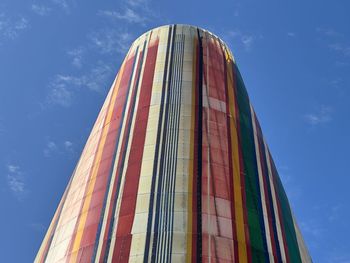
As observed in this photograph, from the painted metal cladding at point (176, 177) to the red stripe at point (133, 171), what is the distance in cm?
6

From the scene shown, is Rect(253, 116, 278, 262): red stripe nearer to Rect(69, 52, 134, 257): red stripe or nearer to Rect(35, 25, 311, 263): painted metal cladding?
Rect(35, 25, 311, 263): painted metal cladding

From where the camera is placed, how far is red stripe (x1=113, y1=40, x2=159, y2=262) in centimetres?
2174

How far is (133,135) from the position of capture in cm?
2703

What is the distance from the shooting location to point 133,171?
24.9 meters

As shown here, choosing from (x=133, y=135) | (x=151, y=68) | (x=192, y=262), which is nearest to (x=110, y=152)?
(x=133, y=135)

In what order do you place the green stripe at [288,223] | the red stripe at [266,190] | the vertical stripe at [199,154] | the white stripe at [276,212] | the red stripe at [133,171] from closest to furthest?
1. the vertical stripe at [199,154]
2. the red stripe at [133,171]
3. the red stripe at [266,190]
4. the white stripe at [276,212]
5. the green stripe at [288,223]

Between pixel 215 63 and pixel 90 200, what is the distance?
41.0ft

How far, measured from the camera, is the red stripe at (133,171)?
71.3ft

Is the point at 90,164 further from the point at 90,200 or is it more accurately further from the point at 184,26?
the point at 184,26

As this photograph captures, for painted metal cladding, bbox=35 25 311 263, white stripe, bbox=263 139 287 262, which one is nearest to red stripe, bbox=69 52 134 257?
painted metal cladding, bbox=35 25 311 263

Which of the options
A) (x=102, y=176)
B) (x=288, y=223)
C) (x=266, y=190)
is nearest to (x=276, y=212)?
(x=266, y=190)

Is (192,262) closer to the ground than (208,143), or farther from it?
closer to the ground

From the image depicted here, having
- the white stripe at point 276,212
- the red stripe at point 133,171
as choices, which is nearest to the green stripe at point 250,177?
the white stripe at point 276,212

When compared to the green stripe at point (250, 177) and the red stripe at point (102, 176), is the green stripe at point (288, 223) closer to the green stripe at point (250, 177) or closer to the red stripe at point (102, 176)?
the green stripe at point (250, 177)
